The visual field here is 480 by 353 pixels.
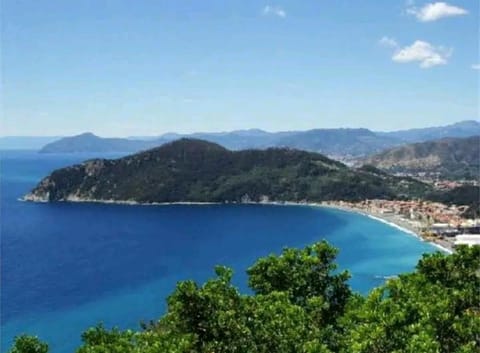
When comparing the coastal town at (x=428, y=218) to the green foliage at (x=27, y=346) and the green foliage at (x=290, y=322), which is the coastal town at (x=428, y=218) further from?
the green foliage at (x=27, y=346)

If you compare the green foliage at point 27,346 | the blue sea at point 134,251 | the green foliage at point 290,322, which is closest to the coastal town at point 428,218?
the blue sea at point 134,251

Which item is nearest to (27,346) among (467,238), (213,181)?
(467,238)

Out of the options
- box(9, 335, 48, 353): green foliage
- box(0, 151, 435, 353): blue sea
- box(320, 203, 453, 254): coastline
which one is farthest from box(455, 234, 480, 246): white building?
box(9, 335, 48, 353): green foliage

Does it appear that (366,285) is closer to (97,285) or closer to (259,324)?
(97,285)

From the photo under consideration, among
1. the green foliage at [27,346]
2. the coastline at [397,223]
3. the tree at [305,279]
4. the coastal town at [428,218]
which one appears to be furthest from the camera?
the coastal town at [428,218]

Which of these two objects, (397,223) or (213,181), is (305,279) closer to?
(397,223)
